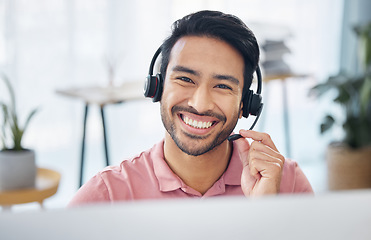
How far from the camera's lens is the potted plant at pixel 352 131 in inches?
78.7

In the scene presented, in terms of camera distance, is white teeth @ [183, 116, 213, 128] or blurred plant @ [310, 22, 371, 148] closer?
white teeth @ [183, 116, 213, 128]

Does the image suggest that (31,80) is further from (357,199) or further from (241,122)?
(357,199)

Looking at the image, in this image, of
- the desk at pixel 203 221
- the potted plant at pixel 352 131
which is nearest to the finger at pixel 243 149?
the desk at pixel 203 221

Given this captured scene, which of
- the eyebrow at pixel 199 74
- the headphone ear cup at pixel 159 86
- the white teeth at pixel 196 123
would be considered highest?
the eyebrow at pixel 199 74

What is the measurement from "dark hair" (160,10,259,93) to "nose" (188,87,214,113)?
6 cm

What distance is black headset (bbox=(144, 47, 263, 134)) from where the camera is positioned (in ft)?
2.02

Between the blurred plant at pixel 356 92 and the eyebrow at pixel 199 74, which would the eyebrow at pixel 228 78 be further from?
the blurred plant at pixel 356 92

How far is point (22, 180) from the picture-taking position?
100 cm

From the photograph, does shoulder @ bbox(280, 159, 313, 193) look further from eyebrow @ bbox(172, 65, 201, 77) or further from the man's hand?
eyebrow @ bbox(172, 65, 201, 77)

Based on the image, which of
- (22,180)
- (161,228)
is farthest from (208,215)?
(22,180)

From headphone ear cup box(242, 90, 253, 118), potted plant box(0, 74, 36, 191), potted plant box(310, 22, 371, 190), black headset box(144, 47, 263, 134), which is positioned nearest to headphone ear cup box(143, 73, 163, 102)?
black headset box(144, 47, 263, 134)

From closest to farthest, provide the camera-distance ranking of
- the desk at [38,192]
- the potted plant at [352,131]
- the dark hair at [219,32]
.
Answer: the dark hair at [219,32], the desk at [38,192], the potted plant at [352,131]

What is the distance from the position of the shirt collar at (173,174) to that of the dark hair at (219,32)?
12 centimetres

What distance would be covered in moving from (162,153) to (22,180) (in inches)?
18.9
